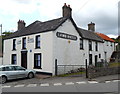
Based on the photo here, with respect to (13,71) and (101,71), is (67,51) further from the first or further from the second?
(13,71)

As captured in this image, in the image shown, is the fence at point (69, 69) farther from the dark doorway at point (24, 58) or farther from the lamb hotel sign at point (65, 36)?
the dark doorway at point (24, 58)

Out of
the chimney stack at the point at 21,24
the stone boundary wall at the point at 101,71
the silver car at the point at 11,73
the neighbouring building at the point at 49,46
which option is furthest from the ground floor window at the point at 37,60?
the chimney stack at the point at 21,24

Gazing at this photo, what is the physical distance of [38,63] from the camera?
714 inches

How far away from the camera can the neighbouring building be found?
17175 millimetres

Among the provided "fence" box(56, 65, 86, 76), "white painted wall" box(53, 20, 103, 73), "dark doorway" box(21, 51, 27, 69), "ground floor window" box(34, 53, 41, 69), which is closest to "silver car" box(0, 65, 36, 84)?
"ground floor window" box(34, 53, 41, 69)

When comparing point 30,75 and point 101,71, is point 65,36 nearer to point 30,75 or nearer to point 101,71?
point 101,71

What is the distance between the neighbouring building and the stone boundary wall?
1.38 m

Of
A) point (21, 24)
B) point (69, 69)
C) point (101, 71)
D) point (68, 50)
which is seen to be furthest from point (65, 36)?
point (21, 24)

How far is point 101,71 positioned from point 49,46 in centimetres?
641

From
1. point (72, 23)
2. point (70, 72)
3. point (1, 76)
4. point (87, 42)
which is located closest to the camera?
point (1, 76)

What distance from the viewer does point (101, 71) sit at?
1537 cm

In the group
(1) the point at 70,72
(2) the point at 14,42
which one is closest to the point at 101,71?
(1) the point at 70,72

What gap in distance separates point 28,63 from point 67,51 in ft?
17.5

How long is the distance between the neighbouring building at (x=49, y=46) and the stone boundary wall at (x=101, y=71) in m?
1.38
